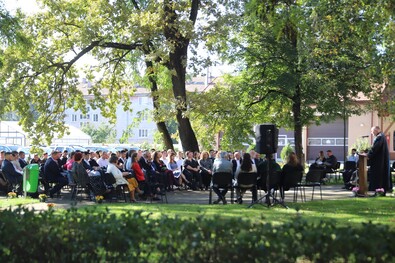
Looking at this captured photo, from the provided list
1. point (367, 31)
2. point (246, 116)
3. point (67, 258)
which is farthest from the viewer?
point (246, 116)

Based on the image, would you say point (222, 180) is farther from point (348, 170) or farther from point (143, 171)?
point (348, 170)

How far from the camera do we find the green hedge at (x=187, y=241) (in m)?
5.20

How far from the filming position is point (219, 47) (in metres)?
26.6

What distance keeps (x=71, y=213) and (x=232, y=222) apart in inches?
68.8

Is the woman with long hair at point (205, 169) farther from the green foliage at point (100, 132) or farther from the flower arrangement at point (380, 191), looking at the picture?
the green foliage at point (100, 132)

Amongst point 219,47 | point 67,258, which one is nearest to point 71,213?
point 67,258

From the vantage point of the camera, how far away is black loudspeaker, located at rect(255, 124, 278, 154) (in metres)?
14.6

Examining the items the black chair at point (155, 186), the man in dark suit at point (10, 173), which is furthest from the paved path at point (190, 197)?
the man in dark suit at point (10, 173)

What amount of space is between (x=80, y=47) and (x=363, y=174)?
13.7 m

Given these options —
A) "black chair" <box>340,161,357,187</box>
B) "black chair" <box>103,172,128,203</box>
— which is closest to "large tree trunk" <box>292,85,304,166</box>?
"black chair" <box>340,161,357,187</box>

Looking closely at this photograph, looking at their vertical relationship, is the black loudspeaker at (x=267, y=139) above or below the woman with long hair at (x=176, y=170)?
above

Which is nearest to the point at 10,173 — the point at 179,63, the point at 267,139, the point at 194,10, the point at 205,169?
the point at 205,169

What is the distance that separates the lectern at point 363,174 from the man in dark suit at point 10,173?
10.5m

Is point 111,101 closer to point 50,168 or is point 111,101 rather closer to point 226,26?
point 226,26
